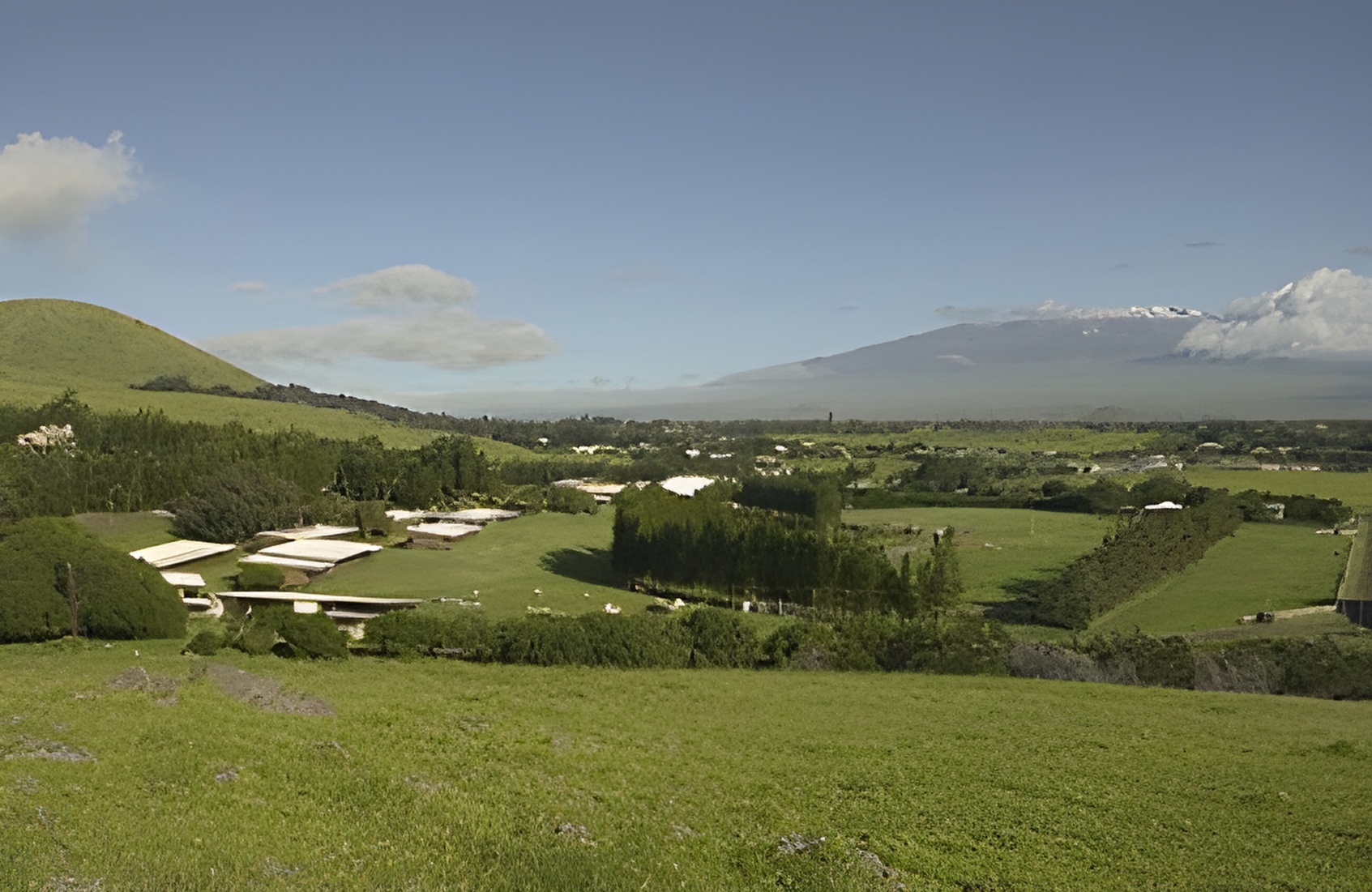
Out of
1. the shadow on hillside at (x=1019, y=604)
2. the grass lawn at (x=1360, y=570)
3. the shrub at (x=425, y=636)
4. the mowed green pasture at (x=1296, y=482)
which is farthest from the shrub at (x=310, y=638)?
the mowed green pasture at (x=1296, y=482)

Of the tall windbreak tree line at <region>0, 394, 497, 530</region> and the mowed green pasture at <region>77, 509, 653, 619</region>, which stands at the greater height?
the tall windbreak tree line at <region>0, 394, 497, 530</region>

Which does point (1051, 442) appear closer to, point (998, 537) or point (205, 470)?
point (998, 537)

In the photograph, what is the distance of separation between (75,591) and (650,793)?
93.1 ft

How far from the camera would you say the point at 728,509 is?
6175cm

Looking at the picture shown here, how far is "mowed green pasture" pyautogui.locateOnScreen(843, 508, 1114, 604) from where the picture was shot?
2421 inches

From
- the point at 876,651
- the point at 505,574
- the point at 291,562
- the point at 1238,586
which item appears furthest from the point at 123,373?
the point at 1238,586

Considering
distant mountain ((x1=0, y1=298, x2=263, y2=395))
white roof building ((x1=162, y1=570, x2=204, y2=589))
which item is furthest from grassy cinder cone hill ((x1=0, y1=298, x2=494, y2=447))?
white roof building ((x1=162, y1=570, x2=204, y2=589))

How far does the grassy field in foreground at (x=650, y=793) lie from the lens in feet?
38.4

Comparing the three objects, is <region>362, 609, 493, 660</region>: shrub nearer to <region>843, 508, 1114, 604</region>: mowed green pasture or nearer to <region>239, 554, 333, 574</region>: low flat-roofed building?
<region>239, 554, 333, 574</region>: low flat-roofed building

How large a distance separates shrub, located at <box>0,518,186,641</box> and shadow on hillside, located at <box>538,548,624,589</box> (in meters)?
26.7

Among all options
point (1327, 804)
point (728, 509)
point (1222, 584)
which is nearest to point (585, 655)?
point (1327, 804)

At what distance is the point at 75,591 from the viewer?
33594 mm

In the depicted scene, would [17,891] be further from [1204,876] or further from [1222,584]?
[1222,584]

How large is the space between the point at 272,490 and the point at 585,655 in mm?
47479
